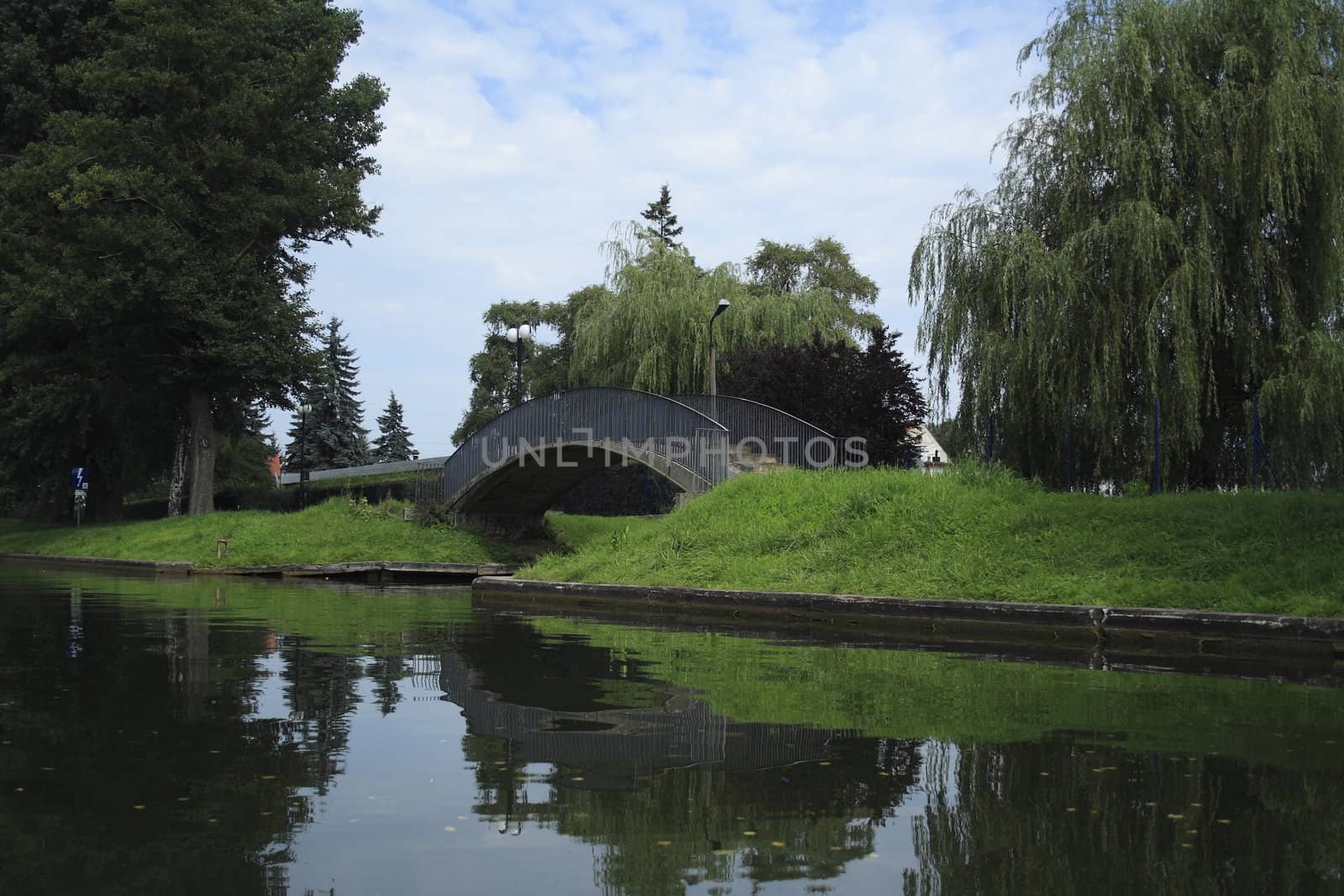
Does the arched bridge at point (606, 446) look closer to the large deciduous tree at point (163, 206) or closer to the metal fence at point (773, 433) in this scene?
the metal fence at point (773, 433)

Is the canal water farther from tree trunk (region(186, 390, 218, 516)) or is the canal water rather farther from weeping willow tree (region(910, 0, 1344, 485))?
tree trunk (region(186, 390, 218, 516))

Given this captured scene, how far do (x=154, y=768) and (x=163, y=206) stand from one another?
105ft

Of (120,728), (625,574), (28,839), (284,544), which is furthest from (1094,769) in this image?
(284,544)

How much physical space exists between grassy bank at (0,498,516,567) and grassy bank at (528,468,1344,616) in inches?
421

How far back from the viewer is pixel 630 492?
46.0 meters

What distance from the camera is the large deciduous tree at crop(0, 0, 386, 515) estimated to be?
33812 millimetres

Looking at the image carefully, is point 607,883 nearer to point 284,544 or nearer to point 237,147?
point 284,544

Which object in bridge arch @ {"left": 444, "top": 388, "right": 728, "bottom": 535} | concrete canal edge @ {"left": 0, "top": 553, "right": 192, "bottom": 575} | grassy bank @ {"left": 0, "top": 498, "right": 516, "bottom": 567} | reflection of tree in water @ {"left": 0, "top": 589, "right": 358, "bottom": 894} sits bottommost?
reflection of tree in water @ {"left": 0, "top": 589, "right": 358, "bottom": 894}

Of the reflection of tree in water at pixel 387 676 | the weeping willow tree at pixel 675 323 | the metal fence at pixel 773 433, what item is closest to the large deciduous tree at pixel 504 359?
the weeping willow tree at pixel 675 323

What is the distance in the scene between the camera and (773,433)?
83.6 ft

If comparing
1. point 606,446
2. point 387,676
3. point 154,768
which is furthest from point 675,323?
point 154,768

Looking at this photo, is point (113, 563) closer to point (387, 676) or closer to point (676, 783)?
point (387, 676)

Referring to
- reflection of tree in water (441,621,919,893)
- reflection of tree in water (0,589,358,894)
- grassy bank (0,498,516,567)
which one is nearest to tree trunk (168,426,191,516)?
grassy bank (0,498,516,567)

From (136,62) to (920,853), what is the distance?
37185 millimetres
